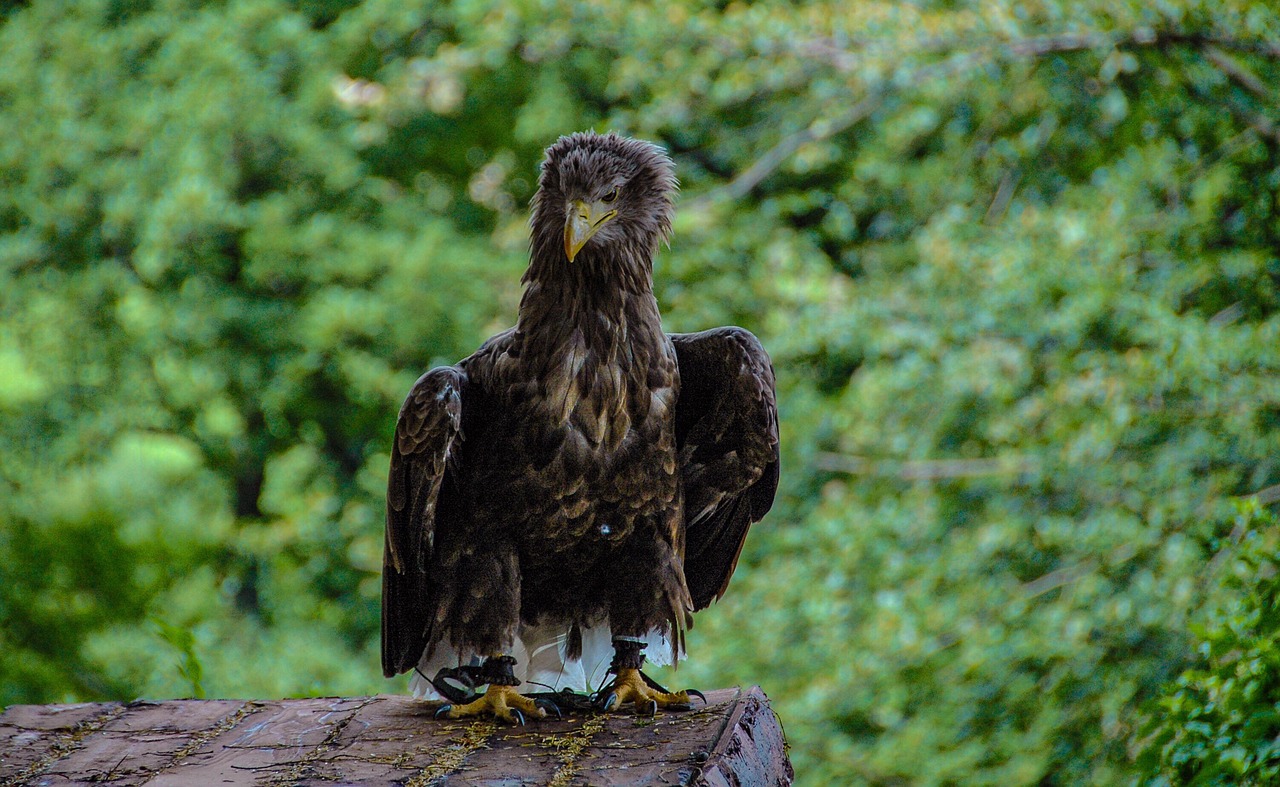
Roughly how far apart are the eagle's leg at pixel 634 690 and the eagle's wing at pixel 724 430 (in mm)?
364

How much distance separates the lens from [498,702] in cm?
276

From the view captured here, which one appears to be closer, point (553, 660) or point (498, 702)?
point (498, 702)

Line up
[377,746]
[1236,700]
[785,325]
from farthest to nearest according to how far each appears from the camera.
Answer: [785,325]
[377,746]
[1236,700]

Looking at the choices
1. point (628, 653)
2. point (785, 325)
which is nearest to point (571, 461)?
point (628, 653)

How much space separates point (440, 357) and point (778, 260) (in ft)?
8.17

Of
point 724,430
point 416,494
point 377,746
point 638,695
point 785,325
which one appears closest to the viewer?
point 377,746

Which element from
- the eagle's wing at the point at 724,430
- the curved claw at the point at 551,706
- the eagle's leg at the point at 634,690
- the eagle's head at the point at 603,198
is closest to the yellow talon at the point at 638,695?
the eagle's leg at the point at 634,690

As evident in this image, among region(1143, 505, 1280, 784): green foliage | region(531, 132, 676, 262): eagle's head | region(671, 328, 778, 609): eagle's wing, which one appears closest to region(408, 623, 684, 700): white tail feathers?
region(671, 328, 778, 609): eagle's wing

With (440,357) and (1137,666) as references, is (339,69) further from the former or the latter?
(1137,666)

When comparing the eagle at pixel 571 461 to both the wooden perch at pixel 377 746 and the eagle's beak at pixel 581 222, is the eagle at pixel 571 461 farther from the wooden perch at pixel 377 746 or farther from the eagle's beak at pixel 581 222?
the wooden perch at pixel 377 746

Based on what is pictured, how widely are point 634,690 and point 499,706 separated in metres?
0.32

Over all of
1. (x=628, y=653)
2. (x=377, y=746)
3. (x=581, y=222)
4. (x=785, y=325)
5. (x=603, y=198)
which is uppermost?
(x=785, y=325)

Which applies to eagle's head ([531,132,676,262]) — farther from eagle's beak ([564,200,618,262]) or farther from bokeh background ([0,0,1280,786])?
bokeh background ([0,0,1280,786])

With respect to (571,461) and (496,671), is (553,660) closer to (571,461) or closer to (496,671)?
(496,671)
